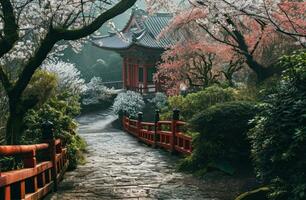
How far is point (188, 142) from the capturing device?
12.4m

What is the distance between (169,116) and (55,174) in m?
10.8

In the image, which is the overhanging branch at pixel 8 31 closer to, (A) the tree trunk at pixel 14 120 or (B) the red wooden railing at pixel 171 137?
(A) the tree trunk at pixel 14 120

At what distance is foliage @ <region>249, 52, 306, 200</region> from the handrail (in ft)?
11.5

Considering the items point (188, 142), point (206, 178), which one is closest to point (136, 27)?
point (188, 142)

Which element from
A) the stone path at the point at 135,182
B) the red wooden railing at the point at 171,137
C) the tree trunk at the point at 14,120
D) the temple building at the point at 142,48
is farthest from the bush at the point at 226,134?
the temple building at the point at 142,48

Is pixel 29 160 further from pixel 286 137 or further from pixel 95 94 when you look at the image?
pixel 95 94

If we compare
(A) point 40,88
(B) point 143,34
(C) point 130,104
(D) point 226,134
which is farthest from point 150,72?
(D) point 226,134

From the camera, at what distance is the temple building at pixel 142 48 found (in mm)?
36875

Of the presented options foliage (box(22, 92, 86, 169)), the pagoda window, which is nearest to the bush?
foliage (box(22, 92, 86, 169))

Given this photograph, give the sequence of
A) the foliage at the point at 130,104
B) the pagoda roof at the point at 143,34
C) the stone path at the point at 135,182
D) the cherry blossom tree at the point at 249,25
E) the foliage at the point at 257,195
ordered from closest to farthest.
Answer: the foliage at the point at 257,195
the stone path at the point at 135,182
the cherry blossom tree at the point at 249,25
the foliage at the point at 130,104
the pagoda roof at the point at 143,34

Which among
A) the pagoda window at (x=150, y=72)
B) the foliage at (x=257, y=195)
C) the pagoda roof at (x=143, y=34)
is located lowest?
the foliage at (x=257, y=195)

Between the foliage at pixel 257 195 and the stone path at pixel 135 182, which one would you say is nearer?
the foliage at pixel 257 195

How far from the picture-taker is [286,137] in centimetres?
539

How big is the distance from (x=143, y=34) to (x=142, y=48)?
188cm
